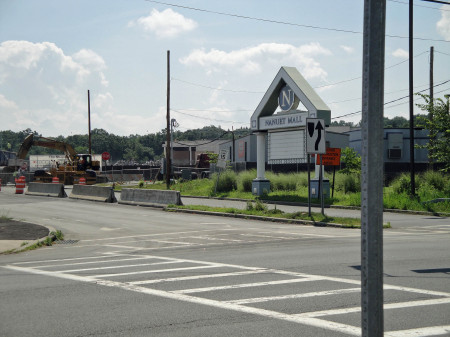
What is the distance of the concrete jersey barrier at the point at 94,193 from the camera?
108 feet

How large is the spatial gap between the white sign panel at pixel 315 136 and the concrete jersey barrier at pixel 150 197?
10.6 metres

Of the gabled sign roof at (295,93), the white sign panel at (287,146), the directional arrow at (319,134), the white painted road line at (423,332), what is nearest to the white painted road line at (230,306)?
the white painted road line at (423,332)

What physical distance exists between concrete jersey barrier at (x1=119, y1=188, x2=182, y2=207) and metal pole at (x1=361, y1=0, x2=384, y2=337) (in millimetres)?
25238

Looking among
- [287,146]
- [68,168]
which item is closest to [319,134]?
[287,146]

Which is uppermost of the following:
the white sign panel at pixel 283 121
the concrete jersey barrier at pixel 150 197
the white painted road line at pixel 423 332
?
the white sign panel at pixel 283 121

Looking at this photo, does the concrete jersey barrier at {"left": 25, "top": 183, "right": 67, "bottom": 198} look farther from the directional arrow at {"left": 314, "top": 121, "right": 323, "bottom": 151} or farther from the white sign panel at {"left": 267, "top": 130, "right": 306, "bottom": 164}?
the directional arrow at {"left": 314, "top": 121, "right": 323, "bottom": 151}

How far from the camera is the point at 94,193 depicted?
113ft

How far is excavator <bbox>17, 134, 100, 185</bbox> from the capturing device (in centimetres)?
5141

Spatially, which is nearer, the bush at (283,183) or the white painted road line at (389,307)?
the white painted road line at (389,307)

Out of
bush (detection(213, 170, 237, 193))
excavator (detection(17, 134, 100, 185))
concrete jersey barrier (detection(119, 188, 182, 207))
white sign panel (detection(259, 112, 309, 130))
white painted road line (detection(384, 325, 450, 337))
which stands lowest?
white painted road line (detection(384, 325, 450, 337))

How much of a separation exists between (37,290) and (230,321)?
368 cm

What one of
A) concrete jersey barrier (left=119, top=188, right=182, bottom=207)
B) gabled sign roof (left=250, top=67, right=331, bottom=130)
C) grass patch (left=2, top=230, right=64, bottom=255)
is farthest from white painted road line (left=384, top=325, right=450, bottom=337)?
gabled sign roof (left=250, top=67, right=331, bottom=130)

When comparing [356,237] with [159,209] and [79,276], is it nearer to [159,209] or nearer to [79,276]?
[79,276]

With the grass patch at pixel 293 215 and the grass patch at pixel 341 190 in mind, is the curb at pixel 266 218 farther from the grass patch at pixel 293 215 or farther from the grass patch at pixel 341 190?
the grass patch at pixel 341 190
